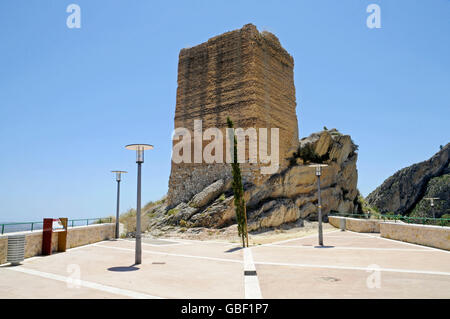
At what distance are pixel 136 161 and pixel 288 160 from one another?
58.6ft

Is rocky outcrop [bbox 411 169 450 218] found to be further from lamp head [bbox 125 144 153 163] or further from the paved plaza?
lamp head [bbox 125 144 153 163]

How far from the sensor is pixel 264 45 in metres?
27.2

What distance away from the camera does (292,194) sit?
87.5 feet

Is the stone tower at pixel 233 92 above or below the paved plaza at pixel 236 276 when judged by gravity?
above

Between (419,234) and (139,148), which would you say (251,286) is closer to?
(139,148)

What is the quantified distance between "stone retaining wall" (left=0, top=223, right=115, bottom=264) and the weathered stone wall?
651 inches

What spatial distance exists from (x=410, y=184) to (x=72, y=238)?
2772 inches

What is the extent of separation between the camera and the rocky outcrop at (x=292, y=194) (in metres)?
23.7

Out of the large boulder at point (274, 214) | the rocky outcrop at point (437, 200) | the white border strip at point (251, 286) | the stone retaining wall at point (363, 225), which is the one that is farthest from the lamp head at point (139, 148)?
the rocky outcrop at point (437, 200)

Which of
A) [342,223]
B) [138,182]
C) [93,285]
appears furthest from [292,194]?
[93,285]

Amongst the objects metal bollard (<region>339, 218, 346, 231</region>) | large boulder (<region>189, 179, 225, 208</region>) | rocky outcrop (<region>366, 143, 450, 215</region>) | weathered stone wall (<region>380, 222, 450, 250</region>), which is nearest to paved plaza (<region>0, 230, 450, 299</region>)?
weathered stone wall (<region>380, 222, 450, 250</region>)

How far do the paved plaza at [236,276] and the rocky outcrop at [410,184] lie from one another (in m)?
61.9

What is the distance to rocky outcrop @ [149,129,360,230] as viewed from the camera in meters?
23.7

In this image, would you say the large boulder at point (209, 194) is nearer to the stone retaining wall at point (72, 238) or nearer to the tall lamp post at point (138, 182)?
the stone retaining wall at point (72, 238)
